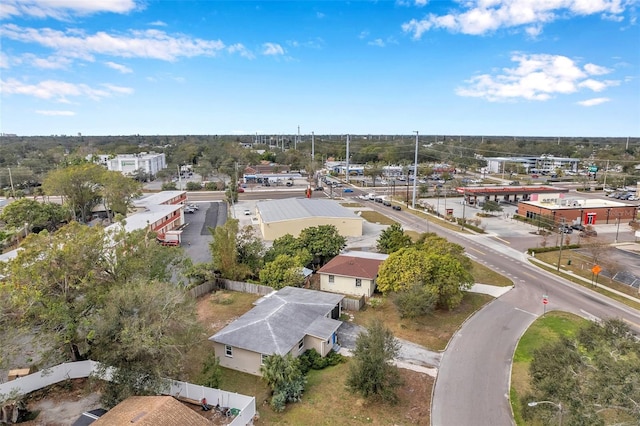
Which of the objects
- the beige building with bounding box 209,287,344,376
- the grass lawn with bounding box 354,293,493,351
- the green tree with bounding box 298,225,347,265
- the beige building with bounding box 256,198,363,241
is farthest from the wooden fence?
the beige building with bounding box 256,198,363,241

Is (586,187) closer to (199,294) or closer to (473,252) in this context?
(473,252)

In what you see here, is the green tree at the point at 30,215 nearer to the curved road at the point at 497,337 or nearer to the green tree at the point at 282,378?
the green tree at the point at 282,378

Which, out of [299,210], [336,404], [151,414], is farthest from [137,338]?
[299,210]

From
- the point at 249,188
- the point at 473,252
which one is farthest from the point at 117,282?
the point at 249,188

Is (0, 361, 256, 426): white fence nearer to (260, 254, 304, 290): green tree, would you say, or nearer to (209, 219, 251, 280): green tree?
(260, 254, 304, 290): green tree

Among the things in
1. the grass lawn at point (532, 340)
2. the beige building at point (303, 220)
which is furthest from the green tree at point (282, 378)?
the beige building at point (303, 220)

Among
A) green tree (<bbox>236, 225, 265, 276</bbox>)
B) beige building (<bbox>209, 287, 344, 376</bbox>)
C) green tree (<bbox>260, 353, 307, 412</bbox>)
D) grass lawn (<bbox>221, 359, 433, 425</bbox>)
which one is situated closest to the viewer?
grass lawn (<bbox>221, 359, 433, 425</bbox>)
